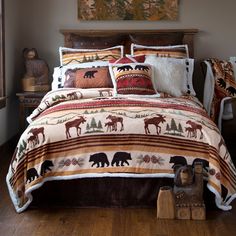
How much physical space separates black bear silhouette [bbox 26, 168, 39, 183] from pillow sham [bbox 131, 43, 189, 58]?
1.98 meters

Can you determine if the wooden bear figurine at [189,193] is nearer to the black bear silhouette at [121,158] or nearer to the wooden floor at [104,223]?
the wooden floor at [104,223]

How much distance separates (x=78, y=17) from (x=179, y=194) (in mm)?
2701

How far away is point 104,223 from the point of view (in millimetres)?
2691

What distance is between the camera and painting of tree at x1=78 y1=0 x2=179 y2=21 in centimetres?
475

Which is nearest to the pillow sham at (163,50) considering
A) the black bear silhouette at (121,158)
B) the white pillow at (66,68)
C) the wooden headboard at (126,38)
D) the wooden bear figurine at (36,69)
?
the wooden headboard at (126,38)

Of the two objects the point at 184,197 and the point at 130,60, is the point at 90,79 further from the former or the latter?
the point at 184,197

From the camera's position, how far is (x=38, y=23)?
4.89 metres

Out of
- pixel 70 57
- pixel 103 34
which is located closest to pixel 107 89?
pixel 70 57

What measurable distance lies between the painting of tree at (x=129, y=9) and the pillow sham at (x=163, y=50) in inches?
18.4

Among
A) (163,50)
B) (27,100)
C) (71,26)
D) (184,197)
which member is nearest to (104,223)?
(184,197)

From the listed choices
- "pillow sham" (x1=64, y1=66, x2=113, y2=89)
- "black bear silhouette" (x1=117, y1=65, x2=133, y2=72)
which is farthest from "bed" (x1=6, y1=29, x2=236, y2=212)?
"pillow sham" (x1=64, y1=66, x2=113, y2=89)

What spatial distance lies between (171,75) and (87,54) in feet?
3.00

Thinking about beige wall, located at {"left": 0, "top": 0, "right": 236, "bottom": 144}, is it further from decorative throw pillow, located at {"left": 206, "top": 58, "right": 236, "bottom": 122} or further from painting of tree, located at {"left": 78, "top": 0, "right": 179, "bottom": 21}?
decorative throw pillow, located at {"left": 206, "top": 58, "right": 236, "bottom": 122}

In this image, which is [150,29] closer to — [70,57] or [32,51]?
[70,57]
